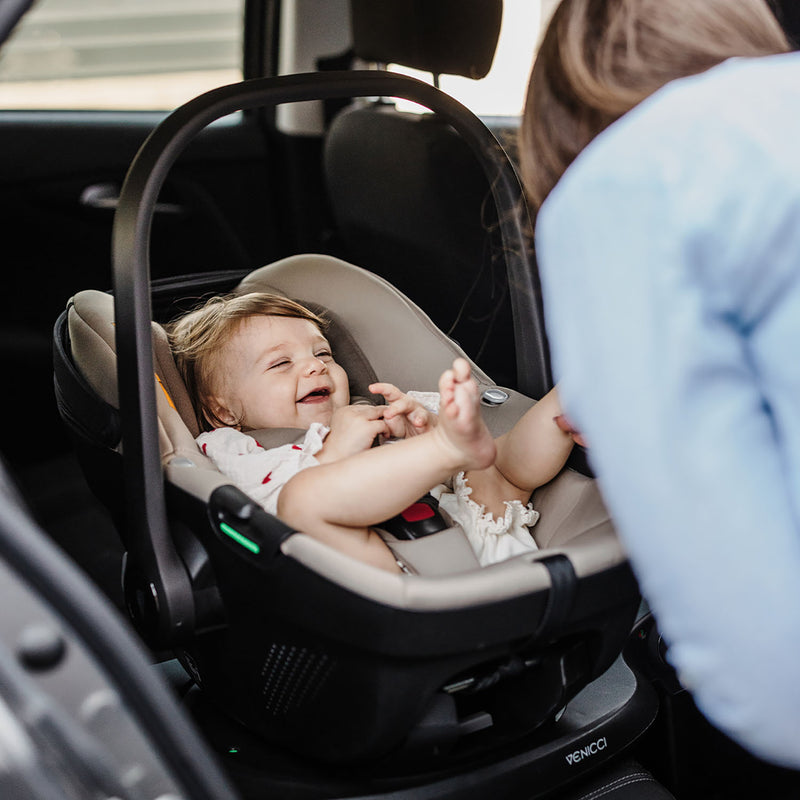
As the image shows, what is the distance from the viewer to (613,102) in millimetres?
787

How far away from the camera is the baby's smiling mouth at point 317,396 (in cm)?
148

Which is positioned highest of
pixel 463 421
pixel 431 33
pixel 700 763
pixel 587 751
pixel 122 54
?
pixel 431 33

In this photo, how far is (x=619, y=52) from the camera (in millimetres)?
785

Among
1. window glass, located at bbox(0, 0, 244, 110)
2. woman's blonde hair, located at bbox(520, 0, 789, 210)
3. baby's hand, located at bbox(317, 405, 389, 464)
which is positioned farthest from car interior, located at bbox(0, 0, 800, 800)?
woman's blonde hair, located at bbox(520, 0, 789, 210)

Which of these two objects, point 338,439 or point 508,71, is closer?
point 338,439

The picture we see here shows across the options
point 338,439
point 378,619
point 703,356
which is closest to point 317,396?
point 338,439

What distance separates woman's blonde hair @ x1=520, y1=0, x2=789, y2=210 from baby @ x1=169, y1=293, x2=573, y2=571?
282 millimetres

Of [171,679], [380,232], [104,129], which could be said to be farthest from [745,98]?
[104,129]

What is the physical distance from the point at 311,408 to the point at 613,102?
81 centimetres

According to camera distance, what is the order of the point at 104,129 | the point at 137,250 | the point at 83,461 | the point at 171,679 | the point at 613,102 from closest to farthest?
the point at 613,102 < the point at 137,250 < the point at 83,461 < the point at 171,679 < the point at 104,129

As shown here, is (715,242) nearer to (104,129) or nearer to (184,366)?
(184,366)

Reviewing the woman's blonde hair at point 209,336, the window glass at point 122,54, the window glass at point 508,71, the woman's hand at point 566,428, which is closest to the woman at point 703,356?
the woman's hand at point 566,428

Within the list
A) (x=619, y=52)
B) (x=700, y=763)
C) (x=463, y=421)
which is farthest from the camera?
(x=700, y=763)

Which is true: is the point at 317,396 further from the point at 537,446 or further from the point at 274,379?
the point at 537,446
